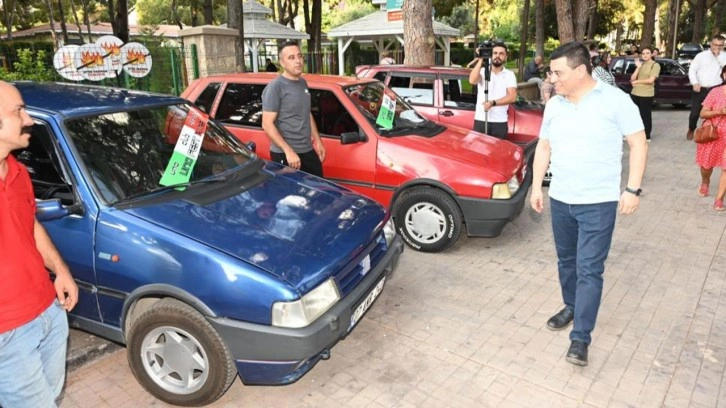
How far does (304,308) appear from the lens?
2.79 meters

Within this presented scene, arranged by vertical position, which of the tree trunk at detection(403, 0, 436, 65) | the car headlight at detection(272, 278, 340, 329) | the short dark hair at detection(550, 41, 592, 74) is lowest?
the car headlight at detection(272, 278, 340, 329)

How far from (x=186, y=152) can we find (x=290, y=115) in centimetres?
142

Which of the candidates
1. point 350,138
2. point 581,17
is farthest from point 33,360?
point 581,17

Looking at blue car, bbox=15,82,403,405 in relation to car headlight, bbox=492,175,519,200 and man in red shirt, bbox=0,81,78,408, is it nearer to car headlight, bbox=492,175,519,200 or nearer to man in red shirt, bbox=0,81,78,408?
man in red shirt, bbox=0,81,78,408

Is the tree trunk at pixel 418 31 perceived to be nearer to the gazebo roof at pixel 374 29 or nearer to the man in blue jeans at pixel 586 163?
the man in blue jeans at pixel 586 163

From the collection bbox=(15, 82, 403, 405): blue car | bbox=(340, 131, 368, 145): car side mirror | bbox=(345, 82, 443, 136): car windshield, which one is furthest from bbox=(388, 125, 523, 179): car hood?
bbox=(15, 82, 403, 405): blue car

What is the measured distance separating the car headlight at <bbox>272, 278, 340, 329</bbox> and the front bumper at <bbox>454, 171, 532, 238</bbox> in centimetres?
236

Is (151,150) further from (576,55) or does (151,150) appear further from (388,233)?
(576,55)

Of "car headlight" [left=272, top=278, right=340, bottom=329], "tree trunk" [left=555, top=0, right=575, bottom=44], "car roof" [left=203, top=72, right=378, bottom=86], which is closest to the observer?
"car headlight" [left=272, top=278, right=340, bottom=329]

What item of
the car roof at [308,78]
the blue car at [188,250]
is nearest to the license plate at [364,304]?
the blue car at [188,250]

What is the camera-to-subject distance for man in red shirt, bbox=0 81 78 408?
2006 mm

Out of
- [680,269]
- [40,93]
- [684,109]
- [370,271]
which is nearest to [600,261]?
[370,271]

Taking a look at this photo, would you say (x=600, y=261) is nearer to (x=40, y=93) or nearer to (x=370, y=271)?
(x=370, y=271)

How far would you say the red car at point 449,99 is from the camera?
7.47 metres
